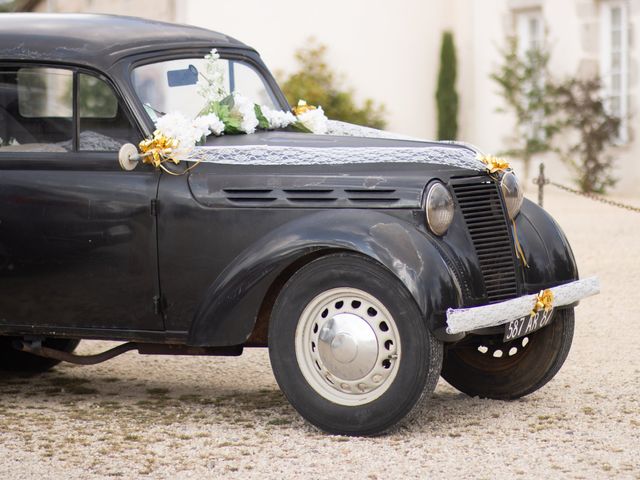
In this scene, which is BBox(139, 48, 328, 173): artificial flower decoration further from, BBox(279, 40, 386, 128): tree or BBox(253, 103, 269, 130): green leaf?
BBox(279, 40, 386, 128): tree

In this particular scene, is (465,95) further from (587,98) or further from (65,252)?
(65,252)

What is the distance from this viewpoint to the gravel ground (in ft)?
15.0

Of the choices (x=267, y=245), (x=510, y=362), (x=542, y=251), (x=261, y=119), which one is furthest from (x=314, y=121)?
(x=510, y=362)

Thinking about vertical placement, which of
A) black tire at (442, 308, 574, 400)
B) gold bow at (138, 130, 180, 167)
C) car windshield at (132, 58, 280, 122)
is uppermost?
car windshield at (132, 58, 280, 122)

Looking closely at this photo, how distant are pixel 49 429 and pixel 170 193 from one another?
109cm

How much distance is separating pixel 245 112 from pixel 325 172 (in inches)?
30.4

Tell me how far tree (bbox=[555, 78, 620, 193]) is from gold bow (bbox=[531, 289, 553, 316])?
12.0m

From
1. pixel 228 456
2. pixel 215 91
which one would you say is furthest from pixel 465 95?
pixel 228 456

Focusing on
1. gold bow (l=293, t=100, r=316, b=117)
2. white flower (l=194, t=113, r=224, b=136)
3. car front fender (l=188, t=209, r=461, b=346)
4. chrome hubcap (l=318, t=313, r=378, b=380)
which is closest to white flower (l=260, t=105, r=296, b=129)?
gold bow (l=293, t=100, r=316, b=117)

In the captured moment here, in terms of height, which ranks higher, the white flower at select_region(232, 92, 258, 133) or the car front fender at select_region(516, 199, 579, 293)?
the white flower at select_region(232, 92, 258, 133)

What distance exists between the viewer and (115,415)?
552 cm

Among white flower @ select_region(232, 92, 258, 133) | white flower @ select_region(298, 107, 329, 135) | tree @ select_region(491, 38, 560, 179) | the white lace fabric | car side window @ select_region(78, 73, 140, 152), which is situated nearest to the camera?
the white lace fabric

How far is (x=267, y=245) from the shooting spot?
508 cm

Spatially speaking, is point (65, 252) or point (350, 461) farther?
Answer: point (65, 252)
